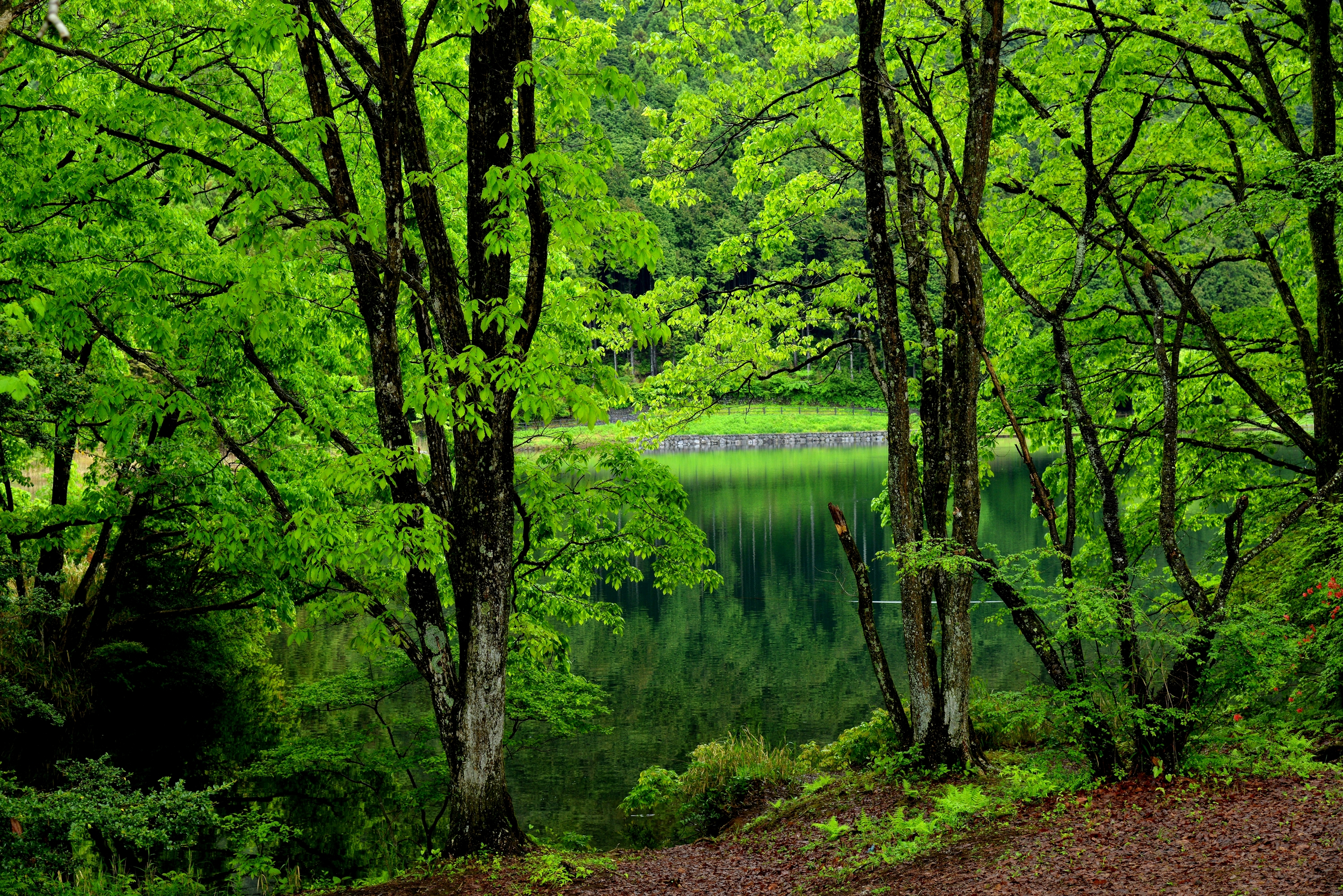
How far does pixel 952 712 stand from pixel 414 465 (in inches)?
197

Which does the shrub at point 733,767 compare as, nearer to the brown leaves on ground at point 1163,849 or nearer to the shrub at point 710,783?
the shrub at point 710,783

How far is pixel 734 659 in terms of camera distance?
19.5 m

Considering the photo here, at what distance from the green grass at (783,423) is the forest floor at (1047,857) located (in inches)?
2663

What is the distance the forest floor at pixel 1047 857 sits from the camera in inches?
182

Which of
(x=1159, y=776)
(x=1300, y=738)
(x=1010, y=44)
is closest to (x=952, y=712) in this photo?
(x=1159, y=776)

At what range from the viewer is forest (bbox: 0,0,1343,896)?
6.25 meters

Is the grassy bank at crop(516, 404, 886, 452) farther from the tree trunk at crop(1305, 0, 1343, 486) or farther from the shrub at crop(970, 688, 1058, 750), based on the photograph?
the tree trunk at crop(1305, 0, 1343, 486)

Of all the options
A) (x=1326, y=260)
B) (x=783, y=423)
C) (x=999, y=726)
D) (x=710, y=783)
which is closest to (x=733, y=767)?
(x=710, y=783)

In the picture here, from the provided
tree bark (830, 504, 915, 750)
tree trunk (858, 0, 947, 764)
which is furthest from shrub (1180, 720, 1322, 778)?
tree bark (830, 504, 915, 750)

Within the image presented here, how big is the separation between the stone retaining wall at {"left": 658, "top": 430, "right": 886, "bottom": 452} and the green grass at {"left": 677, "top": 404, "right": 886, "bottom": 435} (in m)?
0.55

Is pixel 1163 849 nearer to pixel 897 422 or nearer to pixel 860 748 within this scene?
pixel 897 422

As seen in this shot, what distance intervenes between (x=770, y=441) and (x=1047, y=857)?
71434 millimetres

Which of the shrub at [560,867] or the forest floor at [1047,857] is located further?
the shrub at [560,867]

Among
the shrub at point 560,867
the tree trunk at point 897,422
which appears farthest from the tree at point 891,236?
the shrub at point 560,867
